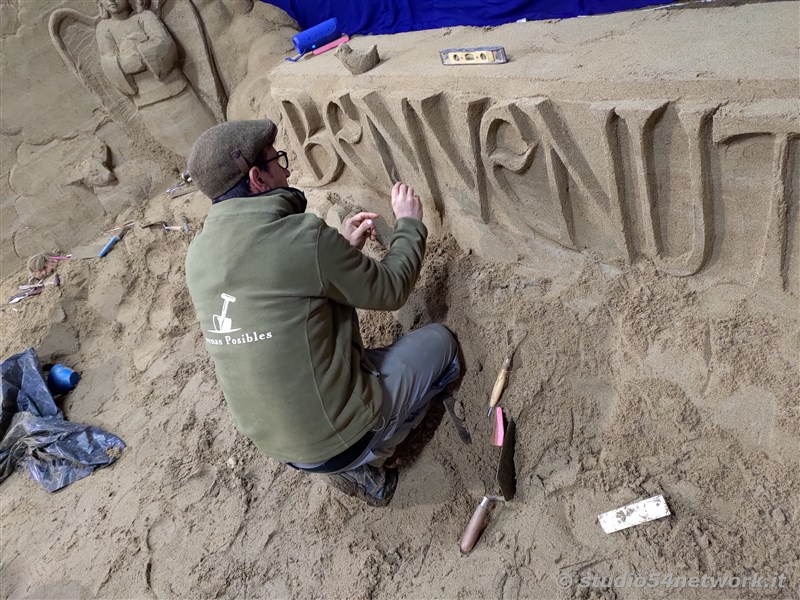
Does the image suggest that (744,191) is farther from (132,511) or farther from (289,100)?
(132,511)

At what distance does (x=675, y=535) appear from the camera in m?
1.67

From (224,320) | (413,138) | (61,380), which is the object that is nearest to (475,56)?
(413,138)

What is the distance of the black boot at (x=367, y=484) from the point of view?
2.11m

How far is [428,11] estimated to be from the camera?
3578 mm

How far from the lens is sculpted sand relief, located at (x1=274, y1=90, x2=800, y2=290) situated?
1473 mm

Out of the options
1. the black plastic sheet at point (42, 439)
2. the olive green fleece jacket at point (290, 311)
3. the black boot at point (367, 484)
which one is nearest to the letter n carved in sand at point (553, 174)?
the olive green fleece jacket at point (290, 311)

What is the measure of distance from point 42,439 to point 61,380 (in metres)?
0.47

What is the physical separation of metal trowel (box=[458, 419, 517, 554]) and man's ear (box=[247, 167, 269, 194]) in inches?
44.0

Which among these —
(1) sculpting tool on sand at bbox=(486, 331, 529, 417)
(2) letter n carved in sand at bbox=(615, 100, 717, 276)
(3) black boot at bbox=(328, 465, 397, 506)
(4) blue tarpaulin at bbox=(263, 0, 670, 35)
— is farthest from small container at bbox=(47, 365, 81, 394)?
(2) letter n carved in sand at bbox=(615, 100, 717, 276)

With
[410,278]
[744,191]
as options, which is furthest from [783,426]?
[410,278]

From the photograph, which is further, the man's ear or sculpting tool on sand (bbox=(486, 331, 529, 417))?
sculpting tool on sand (bbox=(486, 331, 529, 417))

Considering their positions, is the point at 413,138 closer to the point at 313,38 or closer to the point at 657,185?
the point at 657,185

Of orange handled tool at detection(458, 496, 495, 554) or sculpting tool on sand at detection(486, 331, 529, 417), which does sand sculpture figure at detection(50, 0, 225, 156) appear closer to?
sculpting tool on sand at detection(486, 331, 529, 417)

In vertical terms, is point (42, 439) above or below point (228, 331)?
below
